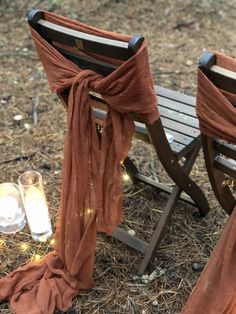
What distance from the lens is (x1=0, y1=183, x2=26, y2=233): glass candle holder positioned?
107 inches

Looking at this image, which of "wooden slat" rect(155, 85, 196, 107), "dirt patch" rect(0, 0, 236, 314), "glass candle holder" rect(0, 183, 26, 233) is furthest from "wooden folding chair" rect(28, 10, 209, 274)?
"glass candle holder" rect(0, 183, 26, 233)

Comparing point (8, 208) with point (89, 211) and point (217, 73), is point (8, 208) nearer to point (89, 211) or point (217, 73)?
point (89, 211)

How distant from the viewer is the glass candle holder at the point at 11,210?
2.73 metres

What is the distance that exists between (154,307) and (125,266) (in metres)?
0.28

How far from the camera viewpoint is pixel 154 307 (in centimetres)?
230

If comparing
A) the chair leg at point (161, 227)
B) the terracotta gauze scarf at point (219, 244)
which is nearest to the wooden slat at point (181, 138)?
the chair leg at point (161, 227)

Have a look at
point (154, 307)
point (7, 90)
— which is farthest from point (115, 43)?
point (7, 90)

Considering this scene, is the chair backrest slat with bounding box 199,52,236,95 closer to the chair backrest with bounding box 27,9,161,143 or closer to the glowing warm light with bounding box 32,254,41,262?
the chair backrest with bounding box 27,9,161,143

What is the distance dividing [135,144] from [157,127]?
4.28 feet

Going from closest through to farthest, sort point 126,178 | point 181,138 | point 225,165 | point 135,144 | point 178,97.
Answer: point 225,165 < point 181,138 < point 178,97 < point 126,178 < point 135,144

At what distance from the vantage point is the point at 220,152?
1.97 m

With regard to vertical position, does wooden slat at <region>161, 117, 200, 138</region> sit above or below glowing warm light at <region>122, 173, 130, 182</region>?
above

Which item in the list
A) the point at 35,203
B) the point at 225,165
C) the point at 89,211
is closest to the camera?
the point at 225,165

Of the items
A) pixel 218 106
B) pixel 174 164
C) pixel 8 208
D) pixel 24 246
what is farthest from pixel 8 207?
pixel 218 106
